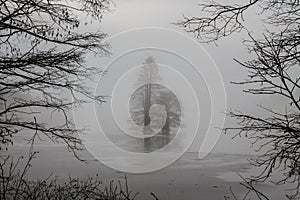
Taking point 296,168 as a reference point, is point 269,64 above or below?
above

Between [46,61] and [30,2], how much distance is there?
102 cm

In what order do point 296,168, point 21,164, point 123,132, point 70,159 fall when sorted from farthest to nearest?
point 123,132
point 70,159
point 21,164
point 296,168

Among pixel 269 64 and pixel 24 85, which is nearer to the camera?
pixel 269 64

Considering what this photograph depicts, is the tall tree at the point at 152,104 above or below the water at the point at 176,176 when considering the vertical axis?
above

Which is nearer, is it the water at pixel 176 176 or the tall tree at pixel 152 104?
the water at pixel 176 176

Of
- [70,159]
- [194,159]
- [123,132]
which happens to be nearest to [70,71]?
[70,159]

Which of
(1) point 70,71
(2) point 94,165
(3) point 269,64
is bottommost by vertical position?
(2) point 94,165

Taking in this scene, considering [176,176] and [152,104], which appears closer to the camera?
[176,176]

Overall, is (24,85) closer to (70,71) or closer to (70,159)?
(70,71)

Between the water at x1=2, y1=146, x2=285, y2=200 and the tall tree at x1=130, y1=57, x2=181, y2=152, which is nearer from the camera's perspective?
the water at x1=2, y1=146, x2=285, y2=200

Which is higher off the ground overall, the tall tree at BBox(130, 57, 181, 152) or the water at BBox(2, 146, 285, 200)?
the tall tree at BBox(130, 57, 181, 152)

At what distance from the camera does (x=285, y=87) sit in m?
4.03

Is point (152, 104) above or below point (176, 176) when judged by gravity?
above

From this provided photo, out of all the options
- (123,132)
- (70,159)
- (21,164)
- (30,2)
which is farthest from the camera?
(123,132)
